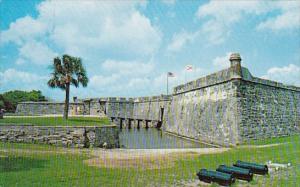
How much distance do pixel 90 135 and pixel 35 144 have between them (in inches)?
97.3

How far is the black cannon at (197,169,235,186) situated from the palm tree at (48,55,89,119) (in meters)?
13.9

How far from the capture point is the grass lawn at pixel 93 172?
22.3 ft

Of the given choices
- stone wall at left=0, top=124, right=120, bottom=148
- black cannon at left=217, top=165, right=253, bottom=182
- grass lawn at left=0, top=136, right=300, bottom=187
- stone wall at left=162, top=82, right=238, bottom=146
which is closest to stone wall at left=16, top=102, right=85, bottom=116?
stone wall at left=162, top=82, right=238, bottom=146

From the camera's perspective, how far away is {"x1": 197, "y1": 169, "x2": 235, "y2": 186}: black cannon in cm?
662

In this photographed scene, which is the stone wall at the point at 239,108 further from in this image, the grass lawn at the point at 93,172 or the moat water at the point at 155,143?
the grass lawn at the point at 93,172

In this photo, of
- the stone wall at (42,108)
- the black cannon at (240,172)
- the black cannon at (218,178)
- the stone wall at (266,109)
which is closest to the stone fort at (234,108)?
the stone wall at (266,109)

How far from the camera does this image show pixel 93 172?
26.1 feet

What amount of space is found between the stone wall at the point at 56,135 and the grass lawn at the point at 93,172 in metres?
2.36

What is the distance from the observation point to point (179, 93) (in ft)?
86.7

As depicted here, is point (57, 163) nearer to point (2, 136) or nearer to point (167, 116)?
point (2, 136)

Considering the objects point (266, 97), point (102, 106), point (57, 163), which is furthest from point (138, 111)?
point (57, 163)

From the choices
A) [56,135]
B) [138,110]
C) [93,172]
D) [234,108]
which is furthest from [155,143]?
[138,110]

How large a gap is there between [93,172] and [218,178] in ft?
10.9

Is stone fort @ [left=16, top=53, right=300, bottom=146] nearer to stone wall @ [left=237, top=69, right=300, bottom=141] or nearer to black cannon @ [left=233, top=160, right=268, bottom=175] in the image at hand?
stone wall @ [left=237, top=69, right=300, bottom=141]
